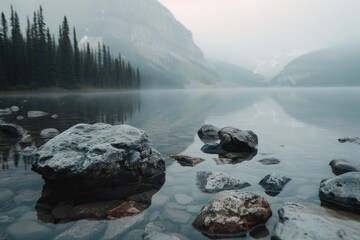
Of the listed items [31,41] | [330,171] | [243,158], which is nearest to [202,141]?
[243,158]

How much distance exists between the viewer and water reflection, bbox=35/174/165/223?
6.29 meters

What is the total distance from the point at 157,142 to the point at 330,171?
831 centimetres

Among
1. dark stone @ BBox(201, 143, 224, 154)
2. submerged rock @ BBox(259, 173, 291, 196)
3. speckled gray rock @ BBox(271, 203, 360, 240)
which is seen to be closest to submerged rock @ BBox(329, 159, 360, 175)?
submerged rock @ BBox(259, 173, 291, 196)

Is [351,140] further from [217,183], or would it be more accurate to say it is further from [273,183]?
[217,183]

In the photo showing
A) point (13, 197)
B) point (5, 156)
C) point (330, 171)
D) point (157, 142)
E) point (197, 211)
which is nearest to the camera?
point (197, 211)

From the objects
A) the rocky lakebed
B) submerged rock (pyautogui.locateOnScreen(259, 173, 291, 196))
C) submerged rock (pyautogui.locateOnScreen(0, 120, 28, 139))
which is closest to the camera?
the rocky lakebed

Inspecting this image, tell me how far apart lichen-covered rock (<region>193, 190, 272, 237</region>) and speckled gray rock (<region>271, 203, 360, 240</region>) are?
0.49m

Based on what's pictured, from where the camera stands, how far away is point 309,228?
494cm

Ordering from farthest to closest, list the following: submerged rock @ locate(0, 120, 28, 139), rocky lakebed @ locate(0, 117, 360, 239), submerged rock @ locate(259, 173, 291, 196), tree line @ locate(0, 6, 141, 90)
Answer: tree line @ locate(0, 6, 141, 90)
submerged rock @ locate(0, 120, 28, 139)
submerged rock @ locate(259, 173, 291, 196)
rocky lakebed @ locate(0, 117, 360, 239)

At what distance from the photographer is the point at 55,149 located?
27.6ft

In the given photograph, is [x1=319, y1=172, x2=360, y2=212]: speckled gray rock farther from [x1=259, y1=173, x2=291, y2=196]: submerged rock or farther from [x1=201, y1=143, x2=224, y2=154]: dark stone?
[x1=201, y1=143, x2=224, y2=154]: dark stone

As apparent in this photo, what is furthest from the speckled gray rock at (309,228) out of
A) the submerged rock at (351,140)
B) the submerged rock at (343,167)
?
the submerged rock at (351,140)

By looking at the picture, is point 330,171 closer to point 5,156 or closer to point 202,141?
point 202,141

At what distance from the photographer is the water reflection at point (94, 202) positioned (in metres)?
6.29
